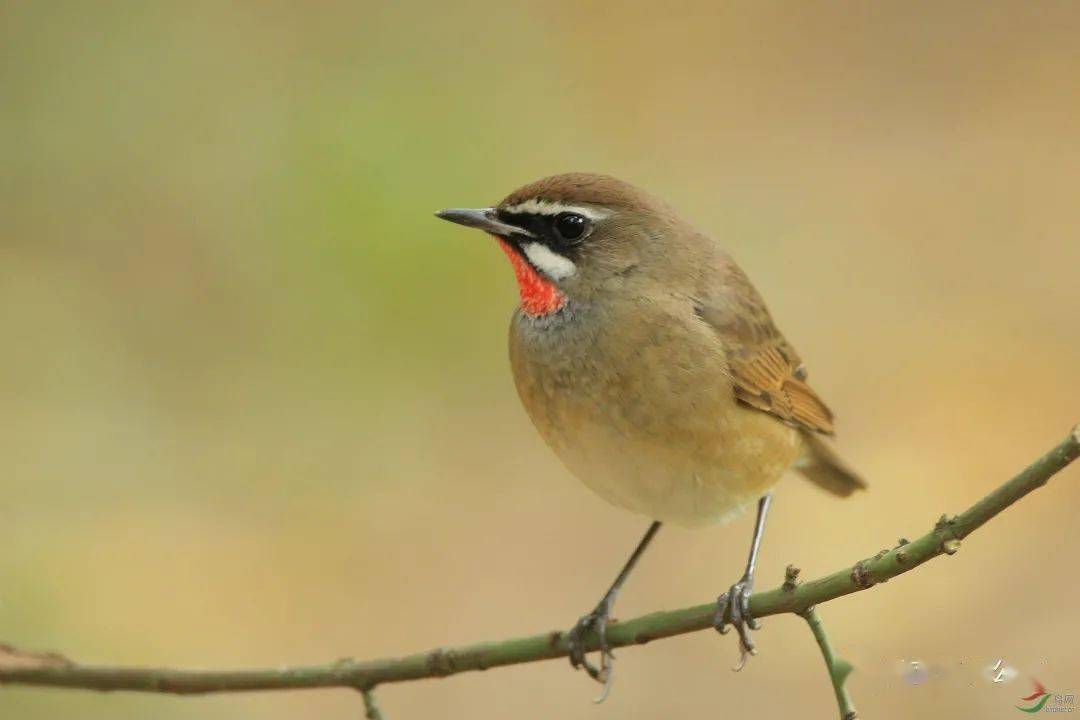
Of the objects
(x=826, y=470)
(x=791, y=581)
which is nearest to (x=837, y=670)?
(x=791, y=581)

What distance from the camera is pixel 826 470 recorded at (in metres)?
5.73

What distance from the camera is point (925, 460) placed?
8.83 metres

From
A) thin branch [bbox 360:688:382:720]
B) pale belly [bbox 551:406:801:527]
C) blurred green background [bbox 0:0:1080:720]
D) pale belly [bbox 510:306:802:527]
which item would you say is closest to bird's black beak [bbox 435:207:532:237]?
pale belly [bbox 510:306:802:527]

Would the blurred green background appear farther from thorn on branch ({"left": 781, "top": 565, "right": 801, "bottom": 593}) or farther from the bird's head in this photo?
thorn on branch ({"left": 781, "top": 565, "right": 801, "bottom": 593})

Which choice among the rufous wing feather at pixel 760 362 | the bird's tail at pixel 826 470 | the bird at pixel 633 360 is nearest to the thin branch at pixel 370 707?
the bird at pixel 633 360

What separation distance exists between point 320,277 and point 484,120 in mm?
1911

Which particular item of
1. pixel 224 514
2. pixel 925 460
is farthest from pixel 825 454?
pixel 224 514

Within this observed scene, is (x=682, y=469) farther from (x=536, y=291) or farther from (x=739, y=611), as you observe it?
(x=536, y=291)

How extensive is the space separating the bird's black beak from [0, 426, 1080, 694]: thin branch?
1.33 meters

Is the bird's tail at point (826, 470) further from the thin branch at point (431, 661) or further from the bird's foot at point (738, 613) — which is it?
the thin branch at point (431, 661)

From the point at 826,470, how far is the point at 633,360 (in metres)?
1.56

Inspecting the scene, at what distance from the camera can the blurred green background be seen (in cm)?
755

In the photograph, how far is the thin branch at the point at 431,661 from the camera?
3068mm

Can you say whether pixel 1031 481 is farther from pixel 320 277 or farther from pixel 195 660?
pixel 320 277
